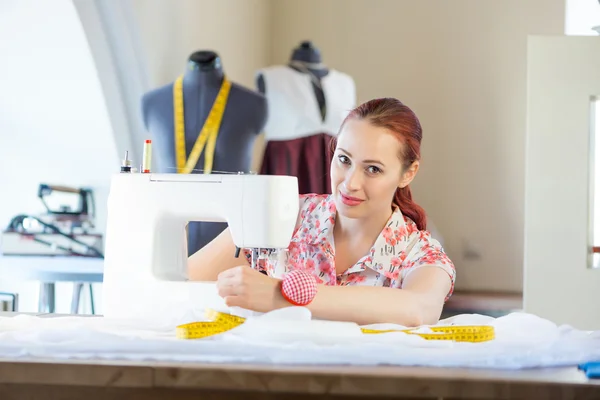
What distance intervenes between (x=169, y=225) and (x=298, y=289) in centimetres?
34

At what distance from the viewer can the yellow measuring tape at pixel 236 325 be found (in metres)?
1.27

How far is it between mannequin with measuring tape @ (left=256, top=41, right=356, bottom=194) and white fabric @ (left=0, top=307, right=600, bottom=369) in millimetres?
2616

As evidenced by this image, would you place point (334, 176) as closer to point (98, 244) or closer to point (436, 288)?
point (436, 288)

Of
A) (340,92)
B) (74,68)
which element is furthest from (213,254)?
(340,92)

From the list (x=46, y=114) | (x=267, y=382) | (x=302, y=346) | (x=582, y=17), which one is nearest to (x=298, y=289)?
(x=302, y=346)

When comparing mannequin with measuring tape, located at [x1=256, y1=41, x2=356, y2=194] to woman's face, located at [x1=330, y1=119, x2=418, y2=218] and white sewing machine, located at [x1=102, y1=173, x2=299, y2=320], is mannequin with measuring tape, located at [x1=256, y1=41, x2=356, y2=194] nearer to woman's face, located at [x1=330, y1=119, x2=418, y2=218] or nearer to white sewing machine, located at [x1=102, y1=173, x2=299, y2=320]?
woman's face, located at [x1=330, y1=119, x2=418, y2=218]

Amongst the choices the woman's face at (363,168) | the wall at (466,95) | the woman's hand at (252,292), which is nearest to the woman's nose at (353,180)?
the woman's face at (363,168)

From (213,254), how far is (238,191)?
328 mm

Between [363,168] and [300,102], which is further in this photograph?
[300,102]

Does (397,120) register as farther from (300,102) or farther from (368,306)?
(300,102)

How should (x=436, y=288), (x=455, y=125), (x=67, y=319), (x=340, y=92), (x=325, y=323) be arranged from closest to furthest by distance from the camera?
(x=325, y=323)
(x=67, y=319)
(x=436, y=288)
(x=340, y=92)
(x=455, y=125)

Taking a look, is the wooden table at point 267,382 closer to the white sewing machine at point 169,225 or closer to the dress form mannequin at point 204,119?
the white sewing machine at point 169,225

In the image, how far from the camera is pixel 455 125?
17.5 feet

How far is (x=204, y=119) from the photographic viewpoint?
126 inches
